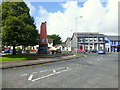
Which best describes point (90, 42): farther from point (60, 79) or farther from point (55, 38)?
point (60, 79)

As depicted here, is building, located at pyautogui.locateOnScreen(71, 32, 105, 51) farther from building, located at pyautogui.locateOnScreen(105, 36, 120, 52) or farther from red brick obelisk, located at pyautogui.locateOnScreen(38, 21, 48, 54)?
red brick obelisk, located at pyautogui.locateOnScreen(38, 21, 48, 54)

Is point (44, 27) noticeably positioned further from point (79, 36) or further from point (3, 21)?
point (79, 36)

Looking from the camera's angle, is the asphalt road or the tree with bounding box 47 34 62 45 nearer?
the asphalt road

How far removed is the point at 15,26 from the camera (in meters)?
17.8

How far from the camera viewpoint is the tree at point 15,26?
17.5m

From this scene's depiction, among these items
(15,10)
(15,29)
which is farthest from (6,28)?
(15,10)

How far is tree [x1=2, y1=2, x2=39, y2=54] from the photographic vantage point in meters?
17.5

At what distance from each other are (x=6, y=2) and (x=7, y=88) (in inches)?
826

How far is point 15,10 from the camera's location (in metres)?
20.3

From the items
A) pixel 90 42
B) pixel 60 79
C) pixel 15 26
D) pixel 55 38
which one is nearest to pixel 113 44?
pixel 90 42

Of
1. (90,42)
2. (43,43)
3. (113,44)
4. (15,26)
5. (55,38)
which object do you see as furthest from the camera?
(55,38)

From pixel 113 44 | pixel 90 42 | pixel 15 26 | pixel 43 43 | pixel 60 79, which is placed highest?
pixel 15 26

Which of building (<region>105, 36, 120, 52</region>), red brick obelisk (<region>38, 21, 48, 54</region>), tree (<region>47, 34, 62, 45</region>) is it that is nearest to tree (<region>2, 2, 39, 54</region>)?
A: red brick obelisk (<region>38, 21, 48, 54</region>)

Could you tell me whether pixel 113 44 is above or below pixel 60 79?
above
